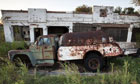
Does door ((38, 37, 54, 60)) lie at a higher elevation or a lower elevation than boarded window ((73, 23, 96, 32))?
lower

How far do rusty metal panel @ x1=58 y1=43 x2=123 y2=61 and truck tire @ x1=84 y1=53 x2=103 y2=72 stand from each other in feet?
1.03

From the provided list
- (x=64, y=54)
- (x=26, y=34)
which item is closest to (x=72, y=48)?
(x=64, y=54)

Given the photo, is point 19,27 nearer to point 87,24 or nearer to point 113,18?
point 87,24

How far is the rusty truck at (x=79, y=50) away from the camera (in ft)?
15.5

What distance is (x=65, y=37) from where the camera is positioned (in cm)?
500

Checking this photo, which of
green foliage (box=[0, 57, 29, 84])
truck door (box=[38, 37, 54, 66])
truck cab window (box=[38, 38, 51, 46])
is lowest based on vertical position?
green foliage (box=[0, 57, 29, 84])

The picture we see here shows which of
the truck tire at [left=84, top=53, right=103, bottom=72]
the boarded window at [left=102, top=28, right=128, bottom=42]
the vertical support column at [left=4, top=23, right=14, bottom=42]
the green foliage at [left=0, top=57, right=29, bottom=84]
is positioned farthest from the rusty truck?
the boarded window at [left=102, top=28, right=128, bottom=42]

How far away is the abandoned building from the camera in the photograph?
365 inches

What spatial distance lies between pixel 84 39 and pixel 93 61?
137 cm

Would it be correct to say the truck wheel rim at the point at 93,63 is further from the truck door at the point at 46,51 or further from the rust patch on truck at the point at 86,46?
the truck door at the point at 46,51

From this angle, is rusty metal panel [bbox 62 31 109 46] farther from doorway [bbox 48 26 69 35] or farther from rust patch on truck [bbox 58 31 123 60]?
doorway [bbox 48 26 69 35]

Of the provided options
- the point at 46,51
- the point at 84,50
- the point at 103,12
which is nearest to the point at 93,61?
the point at 84,50

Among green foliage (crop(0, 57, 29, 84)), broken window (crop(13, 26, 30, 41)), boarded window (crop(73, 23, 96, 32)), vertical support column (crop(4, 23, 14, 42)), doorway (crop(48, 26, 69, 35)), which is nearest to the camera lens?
green foliage (crop(0, 57, 29, 84))

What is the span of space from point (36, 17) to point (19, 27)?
2.51 metres
